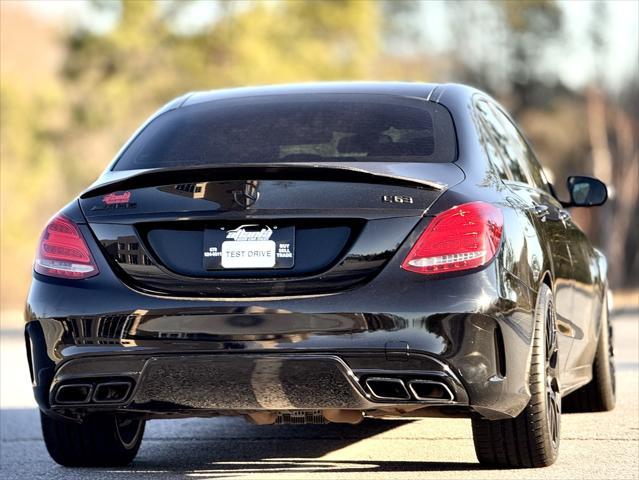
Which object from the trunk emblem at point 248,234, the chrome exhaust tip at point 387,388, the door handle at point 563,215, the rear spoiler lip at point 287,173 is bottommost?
the door handle at point 563,215

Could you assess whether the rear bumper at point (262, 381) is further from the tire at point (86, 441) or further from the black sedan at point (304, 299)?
the tire at point (86, 441)

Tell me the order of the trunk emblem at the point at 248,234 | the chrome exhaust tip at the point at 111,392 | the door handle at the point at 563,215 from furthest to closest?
1. the door handle at the point at 563,215
2. the chrome exhaust tip at the point at 111,392
3. the trunk emblem at the point at 248,234

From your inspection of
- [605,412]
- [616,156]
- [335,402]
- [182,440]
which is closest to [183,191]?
[335,402]

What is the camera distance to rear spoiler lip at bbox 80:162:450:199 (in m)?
5.27

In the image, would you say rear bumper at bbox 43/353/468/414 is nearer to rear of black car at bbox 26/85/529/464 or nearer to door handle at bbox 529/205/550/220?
rear of black car at bbox 26/85/529/464

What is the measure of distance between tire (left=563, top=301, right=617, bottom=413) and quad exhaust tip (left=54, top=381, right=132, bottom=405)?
3.16 meters

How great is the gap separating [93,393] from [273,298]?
788mm

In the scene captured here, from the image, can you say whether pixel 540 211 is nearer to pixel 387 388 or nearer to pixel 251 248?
pixel 387 388

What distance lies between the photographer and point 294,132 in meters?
6.19

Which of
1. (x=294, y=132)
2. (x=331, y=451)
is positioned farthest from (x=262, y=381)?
(x=331, y=451)

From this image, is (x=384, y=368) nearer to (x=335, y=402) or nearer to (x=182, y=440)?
(x=335, y=402)

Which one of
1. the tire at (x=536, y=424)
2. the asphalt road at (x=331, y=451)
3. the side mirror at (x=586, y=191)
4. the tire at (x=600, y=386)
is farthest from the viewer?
the tire at (x=600, y=386)

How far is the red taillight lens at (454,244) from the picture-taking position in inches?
201

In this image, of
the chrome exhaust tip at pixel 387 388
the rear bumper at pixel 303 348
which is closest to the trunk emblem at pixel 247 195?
the rear bumper at pixel 303 348
